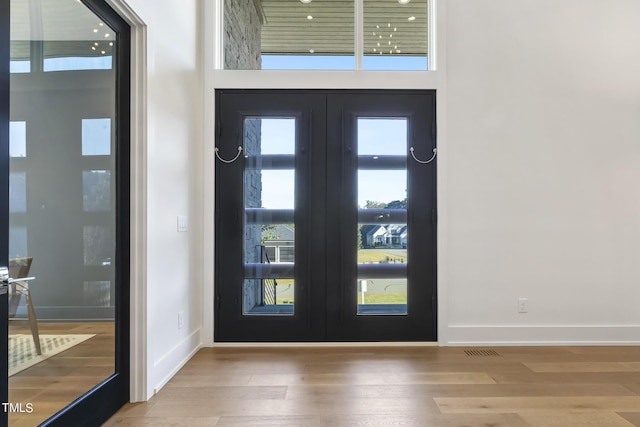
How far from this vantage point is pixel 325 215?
11.1 feet

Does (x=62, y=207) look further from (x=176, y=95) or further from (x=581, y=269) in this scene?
(x=581, y=269)

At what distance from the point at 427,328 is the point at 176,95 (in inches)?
111

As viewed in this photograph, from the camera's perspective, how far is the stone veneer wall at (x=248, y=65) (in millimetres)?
3377

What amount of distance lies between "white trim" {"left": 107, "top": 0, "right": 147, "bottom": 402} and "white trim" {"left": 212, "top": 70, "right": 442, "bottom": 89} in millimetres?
1156

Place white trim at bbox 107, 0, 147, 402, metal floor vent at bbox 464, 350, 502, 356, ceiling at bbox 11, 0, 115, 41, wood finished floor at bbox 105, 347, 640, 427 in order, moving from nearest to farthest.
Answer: ceiling at bbox 11, 0, 115, 41, wood finished floor at bbox 105, 347, 640, 427, white trim at bbox 107, 0, 147, 402, metal floor vent at bbox 464, 350, 502, 356

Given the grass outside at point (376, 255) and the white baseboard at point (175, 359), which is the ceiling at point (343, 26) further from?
the white baseboard at point (175, 359)

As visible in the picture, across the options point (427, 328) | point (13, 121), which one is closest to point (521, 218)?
point (427, 328)

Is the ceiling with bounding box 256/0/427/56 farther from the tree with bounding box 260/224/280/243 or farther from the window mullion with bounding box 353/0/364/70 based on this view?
the tree with bounding box 260/224/280/243

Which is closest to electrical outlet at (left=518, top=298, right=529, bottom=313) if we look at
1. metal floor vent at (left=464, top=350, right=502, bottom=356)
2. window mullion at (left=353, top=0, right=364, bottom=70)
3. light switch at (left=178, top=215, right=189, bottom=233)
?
metal floor vent at (left=464, top=350, right=502, bottom=356)

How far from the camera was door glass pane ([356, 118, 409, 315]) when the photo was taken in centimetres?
337

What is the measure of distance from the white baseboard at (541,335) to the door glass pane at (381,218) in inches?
23.7

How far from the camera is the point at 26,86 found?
5.00 ft

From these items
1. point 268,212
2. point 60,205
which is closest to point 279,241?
point 268,212

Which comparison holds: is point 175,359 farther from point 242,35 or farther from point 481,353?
point 242,35
